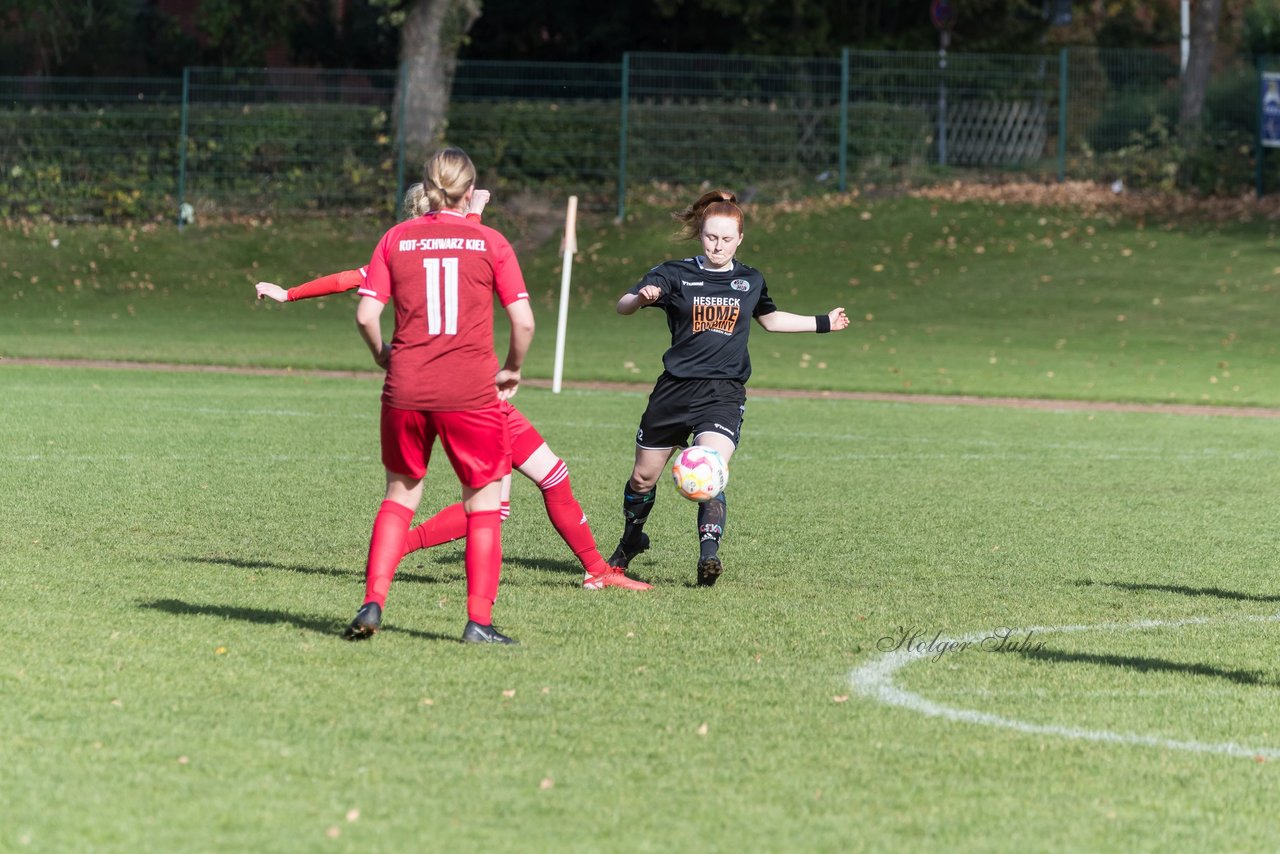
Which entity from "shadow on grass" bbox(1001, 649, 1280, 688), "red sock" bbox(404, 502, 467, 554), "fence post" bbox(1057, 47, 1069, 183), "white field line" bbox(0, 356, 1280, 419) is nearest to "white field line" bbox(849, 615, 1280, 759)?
"shadow on grass" bbox(1001, 649, 1280, 688)

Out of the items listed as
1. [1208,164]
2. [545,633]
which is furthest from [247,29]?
[545,633]

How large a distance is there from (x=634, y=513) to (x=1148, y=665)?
8.94 ft

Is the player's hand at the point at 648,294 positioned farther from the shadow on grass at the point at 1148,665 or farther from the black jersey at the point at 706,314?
the shadow on grass at the point at 1148,665

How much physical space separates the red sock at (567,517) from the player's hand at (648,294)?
33.2 inches

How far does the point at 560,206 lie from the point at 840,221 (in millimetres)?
5061

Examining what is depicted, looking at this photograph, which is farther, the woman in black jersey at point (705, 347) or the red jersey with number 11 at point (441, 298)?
the woman in black jersey at point (705, 347)

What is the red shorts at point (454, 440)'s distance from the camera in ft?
21.6

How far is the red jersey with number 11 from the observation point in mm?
6527

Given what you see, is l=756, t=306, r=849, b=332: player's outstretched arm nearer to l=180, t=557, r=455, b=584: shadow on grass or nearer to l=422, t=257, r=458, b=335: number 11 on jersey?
l=180, t=557, r=455, b=584: shadow on grass

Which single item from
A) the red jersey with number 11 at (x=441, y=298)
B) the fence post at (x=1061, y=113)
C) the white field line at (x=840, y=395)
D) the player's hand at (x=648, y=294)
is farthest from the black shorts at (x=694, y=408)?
the fence post at (x=1061, y=113)

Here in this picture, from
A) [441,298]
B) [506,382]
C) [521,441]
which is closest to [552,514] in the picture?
[521,441]

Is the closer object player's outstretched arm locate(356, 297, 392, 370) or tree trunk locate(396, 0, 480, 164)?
player's outstretched arm locate(356, 297, 392, 370)

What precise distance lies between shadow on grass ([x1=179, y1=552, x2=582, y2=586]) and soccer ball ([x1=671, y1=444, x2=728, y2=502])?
80cm

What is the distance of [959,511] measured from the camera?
10.8m
